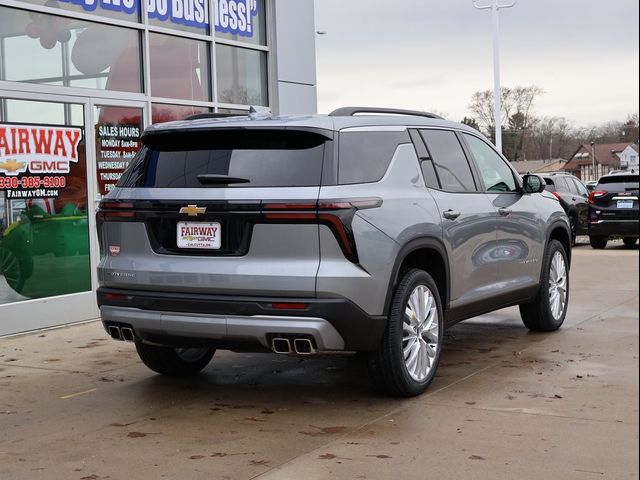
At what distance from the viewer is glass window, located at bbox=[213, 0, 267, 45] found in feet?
39.6

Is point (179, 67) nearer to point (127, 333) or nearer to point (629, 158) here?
point (127, 333)

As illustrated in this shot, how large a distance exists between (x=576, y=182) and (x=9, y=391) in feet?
60.1

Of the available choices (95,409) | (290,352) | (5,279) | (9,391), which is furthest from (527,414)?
(5,279)

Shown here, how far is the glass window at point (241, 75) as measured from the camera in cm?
1220

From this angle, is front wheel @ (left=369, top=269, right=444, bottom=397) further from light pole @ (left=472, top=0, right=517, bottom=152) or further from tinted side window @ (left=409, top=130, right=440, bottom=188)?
light pole @ (left=472, top=0, right=517, bottom=152)

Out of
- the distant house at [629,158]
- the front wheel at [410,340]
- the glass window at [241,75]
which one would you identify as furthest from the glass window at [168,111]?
the distant house at [629,158]

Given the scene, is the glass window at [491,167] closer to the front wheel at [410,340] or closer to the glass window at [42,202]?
the front wheel at [410,340]

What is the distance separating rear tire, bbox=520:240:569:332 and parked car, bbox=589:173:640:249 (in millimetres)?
10525

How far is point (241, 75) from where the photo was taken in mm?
12594

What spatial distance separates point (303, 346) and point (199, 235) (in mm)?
935

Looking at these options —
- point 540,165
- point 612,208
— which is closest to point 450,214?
point 612,208

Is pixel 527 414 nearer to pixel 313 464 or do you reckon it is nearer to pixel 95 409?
pixel 313 464

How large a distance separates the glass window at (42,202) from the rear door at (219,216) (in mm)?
3365

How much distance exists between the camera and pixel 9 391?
670 centimetres
